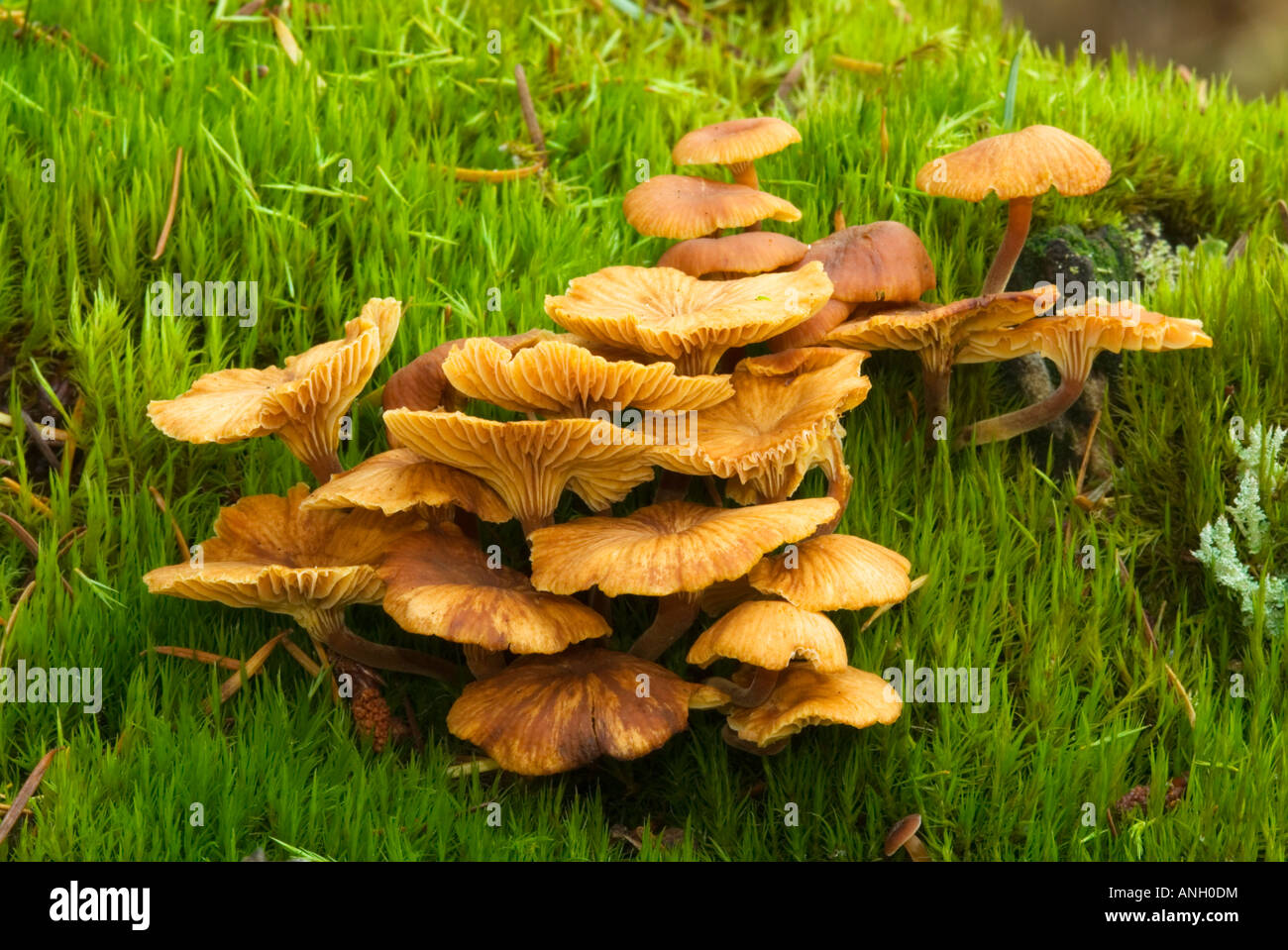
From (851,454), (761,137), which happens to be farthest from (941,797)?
(761,137)

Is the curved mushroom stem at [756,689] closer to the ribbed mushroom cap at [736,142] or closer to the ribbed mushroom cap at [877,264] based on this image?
the ribbed mushroom cap at [877,264]

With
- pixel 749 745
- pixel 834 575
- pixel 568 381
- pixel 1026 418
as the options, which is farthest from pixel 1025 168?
pixel 749 745

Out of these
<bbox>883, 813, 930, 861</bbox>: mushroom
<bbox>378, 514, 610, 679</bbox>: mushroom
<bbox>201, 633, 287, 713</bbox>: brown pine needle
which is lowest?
<bbox>883, 813, 930, 861</bbox>: mushroom

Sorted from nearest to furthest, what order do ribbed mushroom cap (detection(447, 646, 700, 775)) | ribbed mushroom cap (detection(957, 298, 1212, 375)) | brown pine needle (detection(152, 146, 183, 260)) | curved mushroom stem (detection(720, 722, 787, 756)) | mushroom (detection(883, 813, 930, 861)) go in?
ribbed mushroom cap (detection(447, 646, 700, 775))
mushroom (detection(883, 813, 930, 861))
curved mushroom stem (detection(720, 722, 787, 756))
ribbed mushroom cap (detection(957, 298, 1212, 375))
brown pine needle (detection(152, 146, 183, 260))

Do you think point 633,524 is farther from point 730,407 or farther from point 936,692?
point 936,692

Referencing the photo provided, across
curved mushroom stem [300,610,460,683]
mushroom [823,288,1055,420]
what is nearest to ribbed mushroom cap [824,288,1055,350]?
mushroom [823,288,1055,420]

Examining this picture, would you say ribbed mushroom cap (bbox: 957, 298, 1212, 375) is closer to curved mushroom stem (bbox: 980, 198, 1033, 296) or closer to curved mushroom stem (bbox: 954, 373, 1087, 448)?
curved mushroom stem (bbox: 954, 373, 1087, 448)

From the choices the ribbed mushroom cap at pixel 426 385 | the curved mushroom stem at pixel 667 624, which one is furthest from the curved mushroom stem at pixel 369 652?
the ribbed mushroom cap at pixel 426 385
